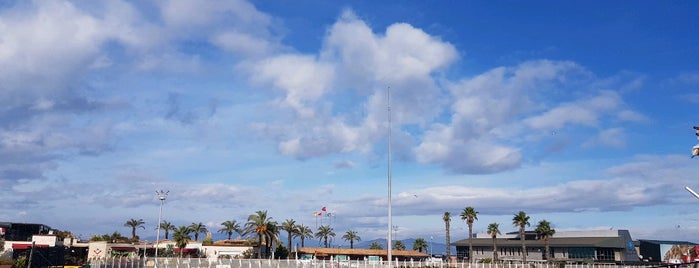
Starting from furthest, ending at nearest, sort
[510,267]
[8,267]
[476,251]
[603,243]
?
[476,251] < [603,243] < [510,267] < [8,267]

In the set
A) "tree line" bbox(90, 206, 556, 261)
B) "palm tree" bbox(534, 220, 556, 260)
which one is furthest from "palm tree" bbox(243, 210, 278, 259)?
"palm tree" bbox(534, 220, 556, 260)

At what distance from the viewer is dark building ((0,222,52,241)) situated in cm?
7631

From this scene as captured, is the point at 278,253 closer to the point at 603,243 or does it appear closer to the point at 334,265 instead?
the point at 334,265

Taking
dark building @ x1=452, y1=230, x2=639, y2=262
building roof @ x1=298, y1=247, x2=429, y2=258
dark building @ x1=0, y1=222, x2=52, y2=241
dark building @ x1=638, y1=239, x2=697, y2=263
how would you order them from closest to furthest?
dark building @ x1=0, y1=222, x2=52, y2=241, building roof @ x1=298, y1=247, x2=429, y2=258, dark building @ x1=452, y1=230, x2=639, y2=262, dark building @ x1=638, y1=239, x2=697, y2=263

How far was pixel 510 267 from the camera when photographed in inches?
2525

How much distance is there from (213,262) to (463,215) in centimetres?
6920

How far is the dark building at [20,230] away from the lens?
250 feet

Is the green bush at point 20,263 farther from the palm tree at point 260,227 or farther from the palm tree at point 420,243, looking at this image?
the palm tree at point 420,243

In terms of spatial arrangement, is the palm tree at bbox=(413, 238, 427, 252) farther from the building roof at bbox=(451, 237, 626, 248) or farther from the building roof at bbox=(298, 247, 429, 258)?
the building roof at bbox=(298, 247, 429, 258)

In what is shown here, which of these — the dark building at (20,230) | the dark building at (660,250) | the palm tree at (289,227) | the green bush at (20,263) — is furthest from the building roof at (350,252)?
the green bush at (20,263)

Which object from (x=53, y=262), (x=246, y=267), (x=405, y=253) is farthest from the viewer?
(x=405, y=253)

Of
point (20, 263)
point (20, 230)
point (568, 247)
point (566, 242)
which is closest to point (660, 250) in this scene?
point (566, 242)

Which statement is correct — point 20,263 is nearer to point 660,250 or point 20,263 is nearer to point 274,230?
point 274,230

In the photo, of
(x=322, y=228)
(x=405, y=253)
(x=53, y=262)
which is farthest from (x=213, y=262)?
(x=322, y=228)
